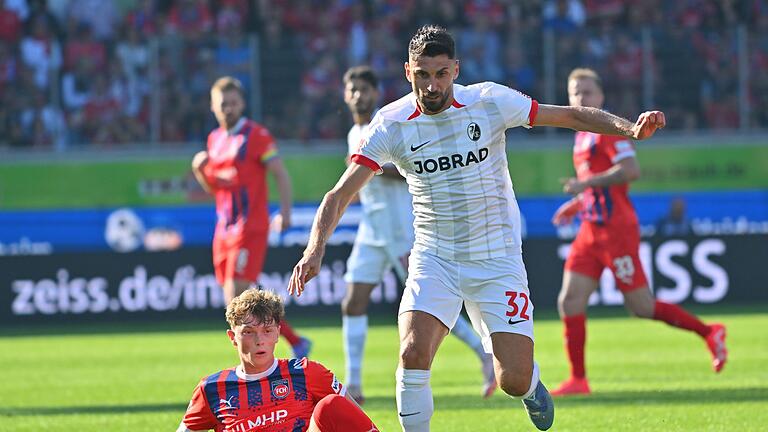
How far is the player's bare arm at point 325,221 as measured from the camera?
5688 mm

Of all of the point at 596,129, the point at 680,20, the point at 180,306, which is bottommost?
the point at 180,306

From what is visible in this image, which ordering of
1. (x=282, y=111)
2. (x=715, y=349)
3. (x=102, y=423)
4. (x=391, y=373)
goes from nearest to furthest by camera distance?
(x=102, y=423)
(x=715, y=349)
(x=391, y=373)
(x=282, y=111)

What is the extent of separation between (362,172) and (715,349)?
15.1ft

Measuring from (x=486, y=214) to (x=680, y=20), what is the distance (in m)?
17.7

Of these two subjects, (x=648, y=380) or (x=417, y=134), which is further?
(x=648, y=380)

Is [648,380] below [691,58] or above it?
below

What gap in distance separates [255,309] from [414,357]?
100 centimetres

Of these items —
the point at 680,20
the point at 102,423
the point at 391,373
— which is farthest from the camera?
the point at 680,20

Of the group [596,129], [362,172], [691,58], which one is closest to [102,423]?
[362,172]

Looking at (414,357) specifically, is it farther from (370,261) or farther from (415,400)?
(370,261)

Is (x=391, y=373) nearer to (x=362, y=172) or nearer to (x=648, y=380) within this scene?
(x=648, y=380)

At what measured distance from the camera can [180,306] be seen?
1767 centimetres

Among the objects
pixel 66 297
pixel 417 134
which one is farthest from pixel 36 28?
pixel 417 134

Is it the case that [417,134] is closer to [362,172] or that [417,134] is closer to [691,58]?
[362,172]
